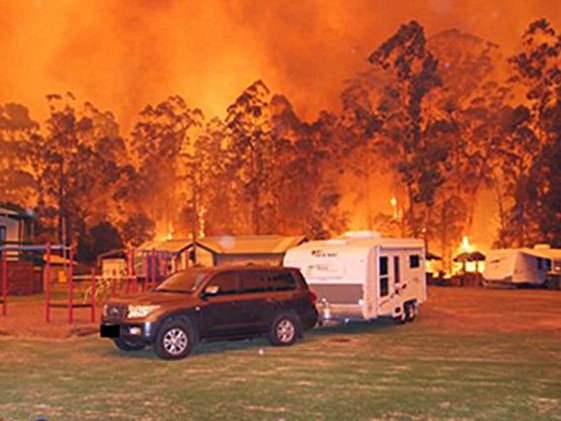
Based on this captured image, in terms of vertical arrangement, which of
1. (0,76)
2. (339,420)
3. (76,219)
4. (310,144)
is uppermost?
(0,76)

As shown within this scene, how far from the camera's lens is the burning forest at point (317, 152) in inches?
2484

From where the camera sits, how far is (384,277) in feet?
64.1

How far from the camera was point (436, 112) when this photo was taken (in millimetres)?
69125

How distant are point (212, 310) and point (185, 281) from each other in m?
1.41

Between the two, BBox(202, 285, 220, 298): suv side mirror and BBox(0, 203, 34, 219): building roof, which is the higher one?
BBox(0, 203, 34, 219): building roof

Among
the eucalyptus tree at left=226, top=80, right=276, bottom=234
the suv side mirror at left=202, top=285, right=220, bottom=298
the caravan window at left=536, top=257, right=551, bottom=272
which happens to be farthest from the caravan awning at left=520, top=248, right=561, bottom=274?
the eucalyptus tree at left=226, top=80, right=276, bottom=234

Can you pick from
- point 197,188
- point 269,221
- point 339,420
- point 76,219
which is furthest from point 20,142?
point 339,420

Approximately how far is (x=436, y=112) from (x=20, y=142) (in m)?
43.2

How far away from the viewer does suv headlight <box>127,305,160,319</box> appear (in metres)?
14.3

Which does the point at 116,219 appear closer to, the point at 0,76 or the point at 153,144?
the point at 153,144

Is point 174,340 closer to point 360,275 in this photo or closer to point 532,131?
point 360,275

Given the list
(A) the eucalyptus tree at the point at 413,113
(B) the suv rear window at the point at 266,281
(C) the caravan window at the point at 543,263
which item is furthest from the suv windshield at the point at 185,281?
(A) the eucalyptus tree at the point at 413,113

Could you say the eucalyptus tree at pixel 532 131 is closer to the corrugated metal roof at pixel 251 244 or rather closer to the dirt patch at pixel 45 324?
the corrugated metal roof at pixel 251 244

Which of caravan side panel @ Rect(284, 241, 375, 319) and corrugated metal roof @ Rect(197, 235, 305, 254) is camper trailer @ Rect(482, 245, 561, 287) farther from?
caravan side panel @ Rect(284, 241, 375, 319)
